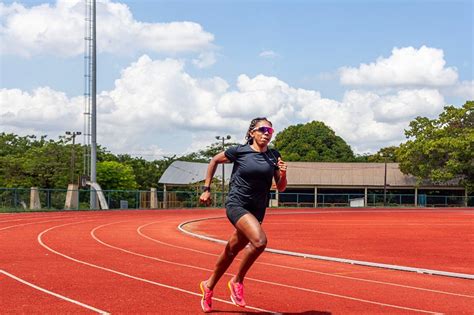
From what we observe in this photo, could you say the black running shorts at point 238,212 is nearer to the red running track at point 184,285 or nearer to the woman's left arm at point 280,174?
the woman's left arm at point 280,174

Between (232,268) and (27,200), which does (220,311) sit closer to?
(232,268)

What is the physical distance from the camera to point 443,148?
6750cm

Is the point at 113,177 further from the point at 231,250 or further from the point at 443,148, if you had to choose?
the point at 231,250

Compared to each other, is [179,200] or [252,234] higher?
[252,234]

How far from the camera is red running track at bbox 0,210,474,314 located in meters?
7.54

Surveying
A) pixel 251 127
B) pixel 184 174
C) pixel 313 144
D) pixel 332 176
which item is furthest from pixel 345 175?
pixel 251 127

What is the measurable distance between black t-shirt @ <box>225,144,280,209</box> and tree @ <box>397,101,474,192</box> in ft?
204

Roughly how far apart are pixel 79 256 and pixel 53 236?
20.0ft

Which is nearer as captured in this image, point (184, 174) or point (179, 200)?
point (179, 200)

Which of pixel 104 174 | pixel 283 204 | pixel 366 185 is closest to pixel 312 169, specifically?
pixel 366 185

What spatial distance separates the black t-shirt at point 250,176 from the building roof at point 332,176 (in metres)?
65.2

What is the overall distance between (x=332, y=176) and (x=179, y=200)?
2573cm

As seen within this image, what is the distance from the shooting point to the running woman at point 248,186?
667cm

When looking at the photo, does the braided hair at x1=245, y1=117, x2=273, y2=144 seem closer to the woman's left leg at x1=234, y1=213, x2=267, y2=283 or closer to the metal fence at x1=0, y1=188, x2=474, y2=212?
the woman's left leg at x1=234, y1=213, x2=267, y2=283
